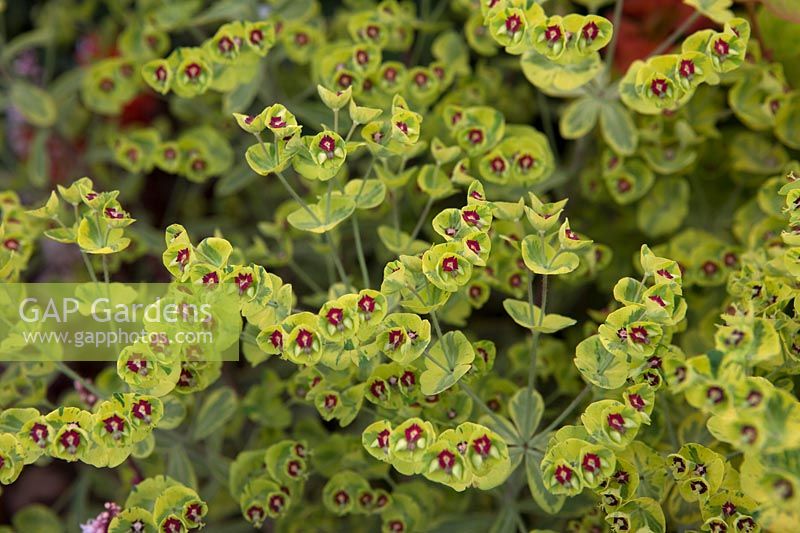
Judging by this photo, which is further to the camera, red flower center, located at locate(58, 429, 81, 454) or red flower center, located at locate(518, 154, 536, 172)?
red flower center, located at locate(518, 154, 536, 172)

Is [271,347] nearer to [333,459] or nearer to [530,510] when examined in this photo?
[333,459]

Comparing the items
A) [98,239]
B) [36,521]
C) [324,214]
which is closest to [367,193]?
[324,214]

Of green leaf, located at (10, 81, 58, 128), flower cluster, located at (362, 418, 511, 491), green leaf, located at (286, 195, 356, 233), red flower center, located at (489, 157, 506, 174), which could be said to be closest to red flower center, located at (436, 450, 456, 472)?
flower cluster, located at (362, 418, 511, 491)

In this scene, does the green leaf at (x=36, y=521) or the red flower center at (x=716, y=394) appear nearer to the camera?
the red flower center at (x=716, y=394)

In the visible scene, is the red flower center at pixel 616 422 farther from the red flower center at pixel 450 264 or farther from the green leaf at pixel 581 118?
the green leaf at pixel 581 118

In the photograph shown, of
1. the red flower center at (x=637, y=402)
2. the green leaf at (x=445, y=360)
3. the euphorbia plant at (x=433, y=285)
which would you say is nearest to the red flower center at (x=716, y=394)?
the euphorbia plant at (x=433, y=285)

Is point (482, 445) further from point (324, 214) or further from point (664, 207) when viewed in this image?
point (664, 207)

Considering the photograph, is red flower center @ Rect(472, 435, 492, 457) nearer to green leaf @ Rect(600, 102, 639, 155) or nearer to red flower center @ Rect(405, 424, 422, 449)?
red flower center @ Rect(405, 424, 422, 449)
